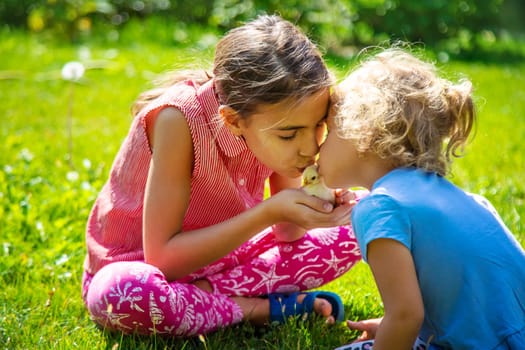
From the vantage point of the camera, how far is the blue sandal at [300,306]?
93.1 inches

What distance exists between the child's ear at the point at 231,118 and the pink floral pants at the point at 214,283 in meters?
0.46

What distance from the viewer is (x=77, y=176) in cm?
350

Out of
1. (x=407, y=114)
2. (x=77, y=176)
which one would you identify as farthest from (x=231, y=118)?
(x=77, y=176)

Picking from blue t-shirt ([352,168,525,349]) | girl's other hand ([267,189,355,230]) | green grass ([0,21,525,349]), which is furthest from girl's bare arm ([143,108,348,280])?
blue t-shirt ([352,168,525,349])

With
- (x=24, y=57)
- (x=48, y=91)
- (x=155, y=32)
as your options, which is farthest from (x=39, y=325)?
(x=155, y=32)

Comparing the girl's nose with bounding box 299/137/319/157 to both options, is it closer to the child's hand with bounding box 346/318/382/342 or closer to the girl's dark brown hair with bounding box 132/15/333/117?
the girl's dark brown hair with bounding box 132/15/333/117

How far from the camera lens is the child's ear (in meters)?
2.16

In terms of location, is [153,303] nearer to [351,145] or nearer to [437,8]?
[351,145]

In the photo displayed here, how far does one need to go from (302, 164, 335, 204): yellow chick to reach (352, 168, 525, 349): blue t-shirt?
0.34m

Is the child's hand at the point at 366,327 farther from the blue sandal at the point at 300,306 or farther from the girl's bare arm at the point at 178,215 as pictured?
the girl's bare arm at the point at 178,215

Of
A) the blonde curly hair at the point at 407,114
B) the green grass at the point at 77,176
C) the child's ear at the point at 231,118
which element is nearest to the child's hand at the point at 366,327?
the green grass at the point at 77,176

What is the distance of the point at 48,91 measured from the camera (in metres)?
5.55

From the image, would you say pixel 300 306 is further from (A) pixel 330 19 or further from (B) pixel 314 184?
(A) pixel 330 19

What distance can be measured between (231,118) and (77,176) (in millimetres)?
1527
